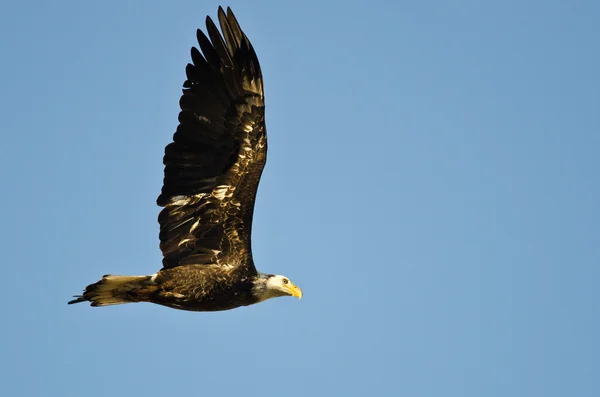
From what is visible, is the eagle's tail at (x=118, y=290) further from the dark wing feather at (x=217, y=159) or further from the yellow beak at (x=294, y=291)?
the yellow beak at (x=294, y=291)

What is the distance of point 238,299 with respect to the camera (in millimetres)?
10758

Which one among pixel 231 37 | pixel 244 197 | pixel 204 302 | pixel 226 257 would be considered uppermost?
pixel 231 37

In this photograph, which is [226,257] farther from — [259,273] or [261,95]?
[261,95]

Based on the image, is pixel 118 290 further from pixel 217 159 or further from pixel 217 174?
pixel 217 159

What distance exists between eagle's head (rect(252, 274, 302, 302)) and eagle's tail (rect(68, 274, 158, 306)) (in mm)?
1398

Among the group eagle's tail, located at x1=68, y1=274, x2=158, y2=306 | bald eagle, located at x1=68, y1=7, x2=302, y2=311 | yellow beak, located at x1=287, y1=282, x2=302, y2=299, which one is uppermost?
bald eagle, located at x1=68, y1=7, x2=302, y2=311

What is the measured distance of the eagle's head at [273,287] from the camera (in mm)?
10852

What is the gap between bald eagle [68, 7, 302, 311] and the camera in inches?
424

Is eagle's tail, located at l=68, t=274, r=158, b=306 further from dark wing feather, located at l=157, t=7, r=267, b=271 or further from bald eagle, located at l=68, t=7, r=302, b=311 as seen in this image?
dark wing feather, located at l=157, t=7, r=267, b=271

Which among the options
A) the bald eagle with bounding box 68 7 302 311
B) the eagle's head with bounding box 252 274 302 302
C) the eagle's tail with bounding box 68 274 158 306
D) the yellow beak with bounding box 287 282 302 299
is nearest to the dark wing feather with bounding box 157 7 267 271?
the bald eagle with bounding box 68 7 302 311

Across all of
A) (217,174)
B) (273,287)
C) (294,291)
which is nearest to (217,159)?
(217,174)

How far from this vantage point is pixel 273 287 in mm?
10922

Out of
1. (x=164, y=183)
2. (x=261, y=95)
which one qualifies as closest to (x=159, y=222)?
(x=164, y=183)

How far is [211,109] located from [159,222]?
1.73 meters
